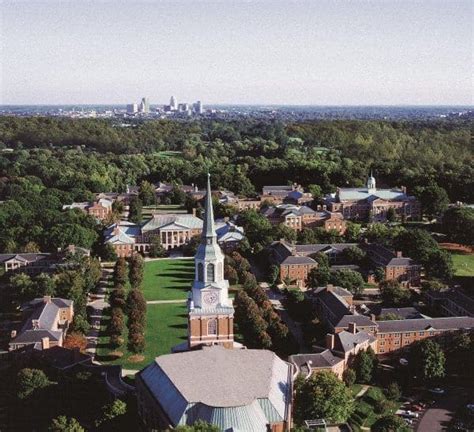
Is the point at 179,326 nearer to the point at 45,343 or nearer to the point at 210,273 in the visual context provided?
the point at 45,343

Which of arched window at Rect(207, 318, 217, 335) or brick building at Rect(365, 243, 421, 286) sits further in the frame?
brick building at Rect(365, 243, 421, 286)

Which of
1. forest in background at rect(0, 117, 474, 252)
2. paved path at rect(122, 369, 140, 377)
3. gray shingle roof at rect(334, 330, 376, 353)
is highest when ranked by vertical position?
forest in background at rect(0, 117, 474, 252)

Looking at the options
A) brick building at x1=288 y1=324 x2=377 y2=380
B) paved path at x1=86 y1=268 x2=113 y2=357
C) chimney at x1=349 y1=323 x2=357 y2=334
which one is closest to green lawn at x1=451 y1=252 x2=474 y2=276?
chimney at x1=349 y1=323 x2=357 y2=334

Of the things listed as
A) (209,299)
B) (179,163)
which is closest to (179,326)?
(209,299)

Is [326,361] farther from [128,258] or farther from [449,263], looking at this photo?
[128,258]

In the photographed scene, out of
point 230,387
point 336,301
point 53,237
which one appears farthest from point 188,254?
point 230,387

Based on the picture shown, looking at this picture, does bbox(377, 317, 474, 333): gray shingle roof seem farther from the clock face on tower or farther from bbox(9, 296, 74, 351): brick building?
bbox(9, 296, 74, 351): brick building
